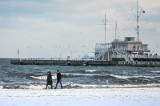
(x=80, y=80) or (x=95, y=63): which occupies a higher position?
(x=95, y=63)

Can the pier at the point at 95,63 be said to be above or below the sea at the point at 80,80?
above

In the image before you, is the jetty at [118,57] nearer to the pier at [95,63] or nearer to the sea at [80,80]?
the pier at [95,63]

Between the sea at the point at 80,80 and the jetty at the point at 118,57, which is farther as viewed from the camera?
the jetty at the point at 118,57

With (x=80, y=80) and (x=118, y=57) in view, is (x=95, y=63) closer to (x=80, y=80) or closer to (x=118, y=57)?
(x=118, y=57)

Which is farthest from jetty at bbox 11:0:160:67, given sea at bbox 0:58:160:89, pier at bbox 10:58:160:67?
sea at bbox 0:58:160:89

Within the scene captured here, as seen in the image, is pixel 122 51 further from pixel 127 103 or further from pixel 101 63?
pixel 127 103

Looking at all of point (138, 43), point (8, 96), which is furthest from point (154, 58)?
point (8, 96)

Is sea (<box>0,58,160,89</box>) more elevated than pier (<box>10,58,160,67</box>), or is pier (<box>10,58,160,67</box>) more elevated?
pier (<box>10,58,160,67</box>)

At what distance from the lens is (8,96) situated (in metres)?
28.9

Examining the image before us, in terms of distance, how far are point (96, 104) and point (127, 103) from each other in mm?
1753

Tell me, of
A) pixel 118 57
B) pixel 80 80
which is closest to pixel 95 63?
pixel 118 57

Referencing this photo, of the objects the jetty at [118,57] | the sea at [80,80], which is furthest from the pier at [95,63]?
the sea at [80,80]

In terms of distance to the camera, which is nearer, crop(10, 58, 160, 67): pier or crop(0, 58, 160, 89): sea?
crop(0, 58, 160, 89): sea

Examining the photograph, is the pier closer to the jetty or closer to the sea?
the jetty
